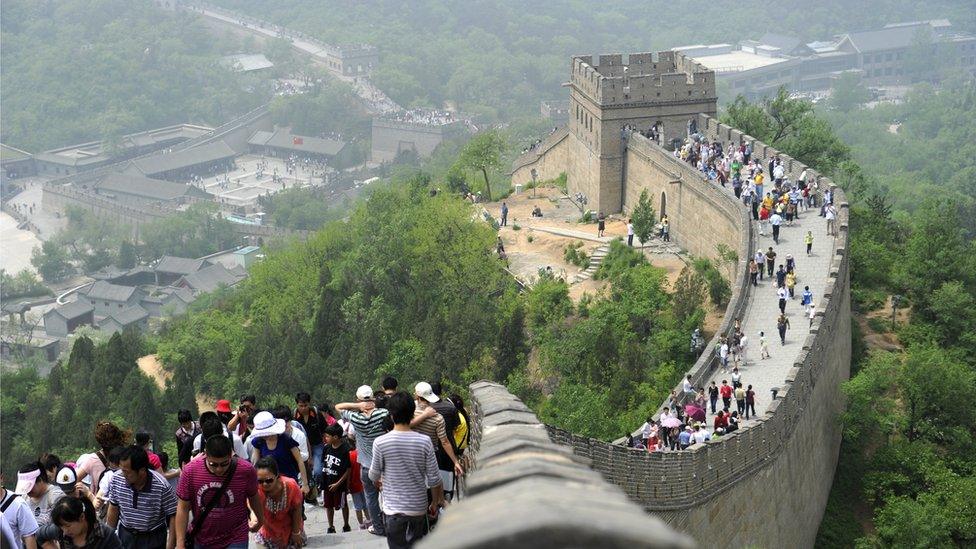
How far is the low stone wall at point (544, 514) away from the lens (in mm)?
4977

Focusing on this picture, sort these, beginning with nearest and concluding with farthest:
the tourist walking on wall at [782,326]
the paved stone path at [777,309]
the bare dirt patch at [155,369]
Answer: the paved stone path at [777,309]
the tourist walking on wall at [782,326]
the bare dirt patch at [155,369]

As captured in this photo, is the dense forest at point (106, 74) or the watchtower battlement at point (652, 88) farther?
the dense forest at point (106, 74)

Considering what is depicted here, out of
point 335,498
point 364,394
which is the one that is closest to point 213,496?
point 364,394

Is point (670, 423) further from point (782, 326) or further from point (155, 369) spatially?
point (155, 369)

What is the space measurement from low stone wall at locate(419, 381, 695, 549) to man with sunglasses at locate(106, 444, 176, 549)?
557cm

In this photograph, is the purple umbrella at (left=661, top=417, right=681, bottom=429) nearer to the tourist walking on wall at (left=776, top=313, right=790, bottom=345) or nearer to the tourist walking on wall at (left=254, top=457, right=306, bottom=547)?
the tourist walking on wall at (left=776, top=313, right=790, bottom=345)

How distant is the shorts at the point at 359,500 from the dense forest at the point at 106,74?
12332 cm

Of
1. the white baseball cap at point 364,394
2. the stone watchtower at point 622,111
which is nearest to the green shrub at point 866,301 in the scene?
the stone watchtower at point 622,111

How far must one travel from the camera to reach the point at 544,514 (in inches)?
200

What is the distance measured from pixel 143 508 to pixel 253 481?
37.6 inches

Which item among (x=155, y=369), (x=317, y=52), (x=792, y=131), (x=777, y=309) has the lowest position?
(x=317, y=52)

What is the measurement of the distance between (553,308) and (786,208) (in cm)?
795

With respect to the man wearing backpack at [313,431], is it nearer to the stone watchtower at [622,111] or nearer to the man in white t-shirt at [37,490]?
A: the man in white t-shirt at [37,490]

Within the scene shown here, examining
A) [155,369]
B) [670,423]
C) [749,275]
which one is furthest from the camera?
[155,369]
